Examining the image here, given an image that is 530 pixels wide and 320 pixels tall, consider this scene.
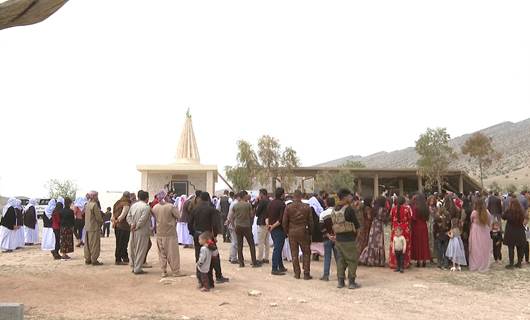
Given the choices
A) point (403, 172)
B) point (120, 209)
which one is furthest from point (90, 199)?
point (403, 172)

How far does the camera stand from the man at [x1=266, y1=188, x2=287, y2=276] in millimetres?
10938

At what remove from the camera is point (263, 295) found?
8789 mm

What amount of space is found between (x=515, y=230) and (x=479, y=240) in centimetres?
120

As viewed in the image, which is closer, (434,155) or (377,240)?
(377,240)

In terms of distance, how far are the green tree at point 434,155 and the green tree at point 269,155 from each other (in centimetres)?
1109

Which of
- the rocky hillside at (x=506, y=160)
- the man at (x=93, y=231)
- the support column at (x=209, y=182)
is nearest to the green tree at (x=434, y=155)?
the rocky hillside at (x=506, y=160)

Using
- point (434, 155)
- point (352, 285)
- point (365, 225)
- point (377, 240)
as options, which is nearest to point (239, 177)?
point (434, 155)

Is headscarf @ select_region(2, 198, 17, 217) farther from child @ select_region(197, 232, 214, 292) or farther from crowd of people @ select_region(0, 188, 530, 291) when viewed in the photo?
child @ select_region(197, 232, 214, 292)

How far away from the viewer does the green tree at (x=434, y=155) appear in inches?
1556

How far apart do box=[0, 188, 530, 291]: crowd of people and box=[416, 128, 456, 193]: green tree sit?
27443mm

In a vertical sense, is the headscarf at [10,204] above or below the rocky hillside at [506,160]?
below

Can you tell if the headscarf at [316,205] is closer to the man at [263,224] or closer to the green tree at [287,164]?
the man at [263,224]

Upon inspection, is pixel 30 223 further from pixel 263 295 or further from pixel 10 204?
pixel 263 295

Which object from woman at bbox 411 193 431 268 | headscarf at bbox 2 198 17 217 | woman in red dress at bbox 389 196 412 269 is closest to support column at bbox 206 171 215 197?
headscarf at bbox 2 198 17 217
